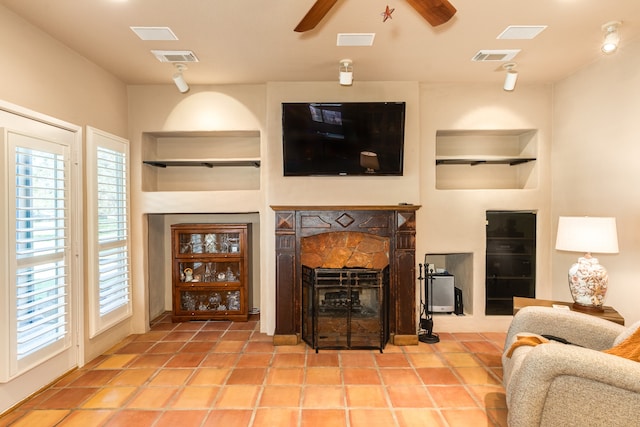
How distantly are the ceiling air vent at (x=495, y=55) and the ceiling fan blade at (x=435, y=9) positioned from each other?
1553 mm

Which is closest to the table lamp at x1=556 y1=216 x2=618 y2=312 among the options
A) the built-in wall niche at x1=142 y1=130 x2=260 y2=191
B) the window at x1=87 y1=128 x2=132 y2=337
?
the built-in wall niche at x1=142 y1=130 x2=260 y2=191

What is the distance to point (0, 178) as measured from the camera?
2.37 m

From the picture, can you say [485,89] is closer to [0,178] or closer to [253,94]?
[253,94]

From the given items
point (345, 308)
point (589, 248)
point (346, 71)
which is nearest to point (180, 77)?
point (346, 71)

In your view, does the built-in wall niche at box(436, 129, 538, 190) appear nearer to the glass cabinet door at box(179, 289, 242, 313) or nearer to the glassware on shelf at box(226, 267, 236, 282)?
the glassware on shelf at box(226, 267, 236, 282)

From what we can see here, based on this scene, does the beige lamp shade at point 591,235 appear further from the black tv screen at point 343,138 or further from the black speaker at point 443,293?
the black tv screen at point 343,138

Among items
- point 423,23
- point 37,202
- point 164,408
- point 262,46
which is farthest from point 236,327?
point 423,23

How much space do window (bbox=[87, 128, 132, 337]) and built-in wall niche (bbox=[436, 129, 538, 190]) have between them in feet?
11.5

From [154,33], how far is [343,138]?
190 centimetres

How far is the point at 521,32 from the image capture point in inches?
112

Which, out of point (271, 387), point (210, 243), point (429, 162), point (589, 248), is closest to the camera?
point (589, 248)

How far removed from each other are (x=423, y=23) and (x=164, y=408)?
11.0 ft

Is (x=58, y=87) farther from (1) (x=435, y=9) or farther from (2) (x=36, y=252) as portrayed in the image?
(1) (x=435, y=9)

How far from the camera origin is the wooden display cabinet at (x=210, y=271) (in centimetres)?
441
